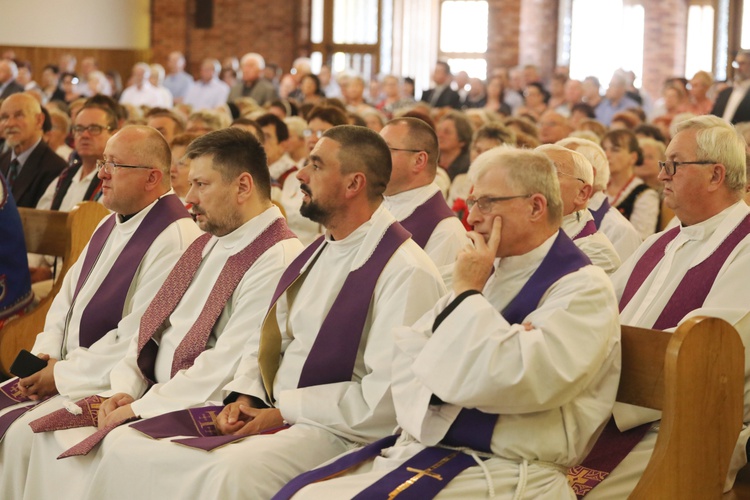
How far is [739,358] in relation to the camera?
286cm

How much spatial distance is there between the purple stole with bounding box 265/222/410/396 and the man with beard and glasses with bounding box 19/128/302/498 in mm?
352

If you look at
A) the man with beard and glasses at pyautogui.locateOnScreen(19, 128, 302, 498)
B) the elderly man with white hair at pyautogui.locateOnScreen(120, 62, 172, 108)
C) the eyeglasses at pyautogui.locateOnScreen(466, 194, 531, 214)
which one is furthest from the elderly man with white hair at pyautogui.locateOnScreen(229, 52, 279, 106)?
the eyeglasses at pyautogui.locateOnScreen(466, 194, 531, 214)

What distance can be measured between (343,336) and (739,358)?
1.25 meters

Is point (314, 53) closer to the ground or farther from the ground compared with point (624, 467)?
farther from the ground

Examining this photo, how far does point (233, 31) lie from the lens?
787 inches

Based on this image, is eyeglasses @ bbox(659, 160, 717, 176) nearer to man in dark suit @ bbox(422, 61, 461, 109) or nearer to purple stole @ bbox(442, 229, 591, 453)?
purple stole @ bbox(442, 229, 591, 453)

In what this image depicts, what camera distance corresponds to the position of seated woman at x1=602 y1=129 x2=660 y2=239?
6.56 m

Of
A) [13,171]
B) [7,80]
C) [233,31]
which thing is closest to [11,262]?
[13,171]

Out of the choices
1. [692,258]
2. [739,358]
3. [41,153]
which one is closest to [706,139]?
[692,258]

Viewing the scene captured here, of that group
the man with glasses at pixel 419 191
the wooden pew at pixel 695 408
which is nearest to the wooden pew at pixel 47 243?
the man with glasses at pixel 419 191

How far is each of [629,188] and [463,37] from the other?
14.7 m

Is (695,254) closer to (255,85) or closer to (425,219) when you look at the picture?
(425,219)

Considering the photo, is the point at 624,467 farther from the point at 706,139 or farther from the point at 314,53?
the point at 314,53

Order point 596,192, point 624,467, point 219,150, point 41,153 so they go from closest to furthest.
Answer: point 624,467 < point 219,150 < point 596,192 < point 41,153
